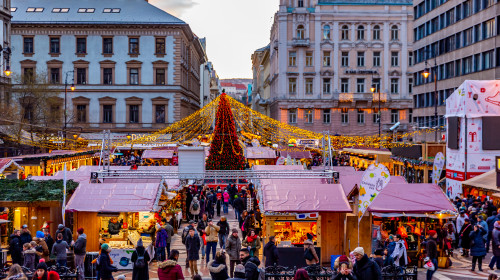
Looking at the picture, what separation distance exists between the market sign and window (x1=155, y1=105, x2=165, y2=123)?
52.8 m

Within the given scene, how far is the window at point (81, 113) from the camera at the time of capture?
221 ft

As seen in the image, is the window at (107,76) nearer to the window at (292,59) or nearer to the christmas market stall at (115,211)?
the window at (292,59)

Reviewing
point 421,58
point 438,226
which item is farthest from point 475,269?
point 421,58

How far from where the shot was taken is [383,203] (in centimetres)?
1783

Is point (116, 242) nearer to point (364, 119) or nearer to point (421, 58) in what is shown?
point (421, 58)

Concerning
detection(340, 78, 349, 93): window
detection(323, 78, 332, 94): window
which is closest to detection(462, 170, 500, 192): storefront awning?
detection(323, 78, 332, 94): window

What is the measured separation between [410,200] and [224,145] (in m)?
18.1

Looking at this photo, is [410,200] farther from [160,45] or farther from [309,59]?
[309,59]

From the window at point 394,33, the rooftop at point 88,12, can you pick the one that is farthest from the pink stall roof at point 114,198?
the window at point 394,33

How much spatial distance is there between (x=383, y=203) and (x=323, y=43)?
60263mm

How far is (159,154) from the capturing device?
4766 cm

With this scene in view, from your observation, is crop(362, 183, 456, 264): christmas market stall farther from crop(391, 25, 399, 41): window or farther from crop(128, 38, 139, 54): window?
crop(391, 25, 399, 41): window

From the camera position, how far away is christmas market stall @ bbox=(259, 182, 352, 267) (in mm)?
17562

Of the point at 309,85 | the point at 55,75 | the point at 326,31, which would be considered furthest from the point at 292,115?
the point at 55,75
